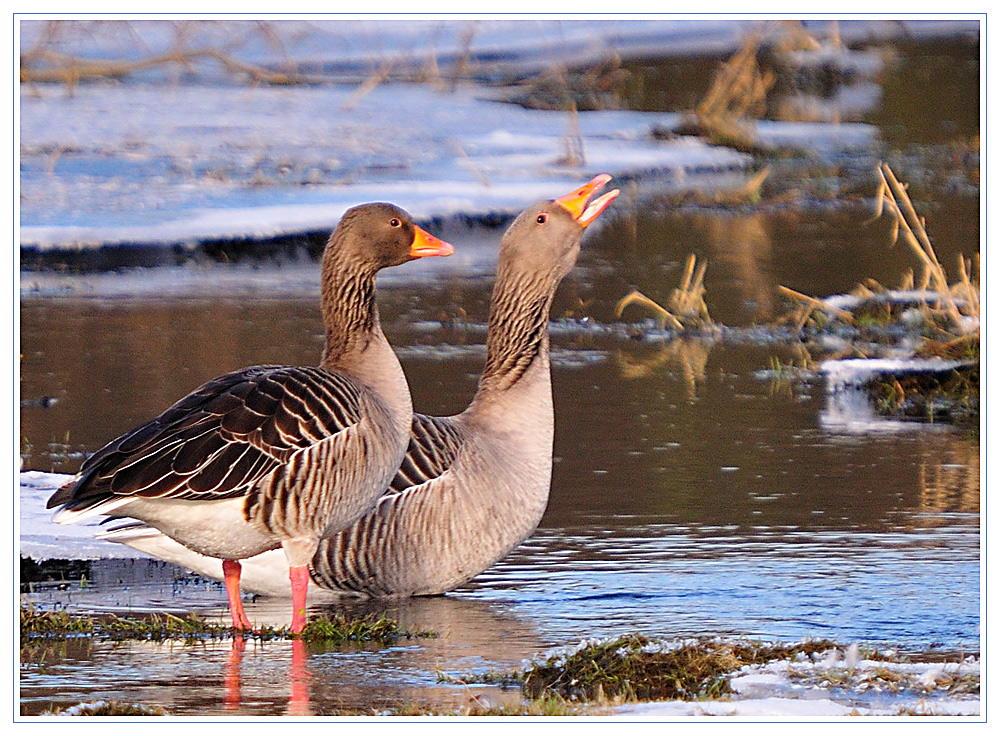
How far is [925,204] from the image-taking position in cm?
1388

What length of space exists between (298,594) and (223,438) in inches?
28.8

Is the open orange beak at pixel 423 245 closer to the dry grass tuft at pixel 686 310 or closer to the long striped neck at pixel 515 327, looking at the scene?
the long striped neck at pixel 515 327

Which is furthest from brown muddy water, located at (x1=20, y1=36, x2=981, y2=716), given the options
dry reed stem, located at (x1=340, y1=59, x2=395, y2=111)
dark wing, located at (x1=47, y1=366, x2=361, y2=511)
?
dry reed stem, located at (x1=340, y1=59, x2=395, y2=111)

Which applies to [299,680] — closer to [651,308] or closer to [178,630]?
→ [178,630]

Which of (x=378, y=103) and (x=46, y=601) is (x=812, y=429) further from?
(x=378, y=103)

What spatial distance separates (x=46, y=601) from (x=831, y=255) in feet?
27.6

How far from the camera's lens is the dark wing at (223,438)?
560cm

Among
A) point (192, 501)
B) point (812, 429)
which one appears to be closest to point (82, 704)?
point (192, 501)

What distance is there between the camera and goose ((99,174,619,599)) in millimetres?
6465

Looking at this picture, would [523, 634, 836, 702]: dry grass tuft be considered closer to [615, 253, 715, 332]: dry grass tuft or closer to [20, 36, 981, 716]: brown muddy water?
[20, 36, 981, 716]: brown muddy water

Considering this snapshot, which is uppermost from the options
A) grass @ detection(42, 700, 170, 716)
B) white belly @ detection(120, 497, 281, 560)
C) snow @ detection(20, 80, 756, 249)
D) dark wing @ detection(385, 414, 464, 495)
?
snow @ detection(20, 80, 756, 249)

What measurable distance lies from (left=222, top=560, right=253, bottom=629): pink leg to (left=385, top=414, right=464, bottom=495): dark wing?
2.39 ft

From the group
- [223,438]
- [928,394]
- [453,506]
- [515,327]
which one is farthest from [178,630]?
[928,394]

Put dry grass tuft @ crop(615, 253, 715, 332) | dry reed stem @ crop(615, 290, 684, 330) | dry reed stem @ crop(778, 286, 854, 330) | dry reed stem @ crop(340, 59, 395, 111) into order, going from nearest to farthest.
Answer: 1. dry reed stem @ crop(778, 286, 854, 330)
2. dry reed stem @ crop(615, 290, 684, 330)
3. dry grass tuft @ crop(615, 253, 715, 332)
4. dry reed stem @ crop(340, 59, 395, 111)
